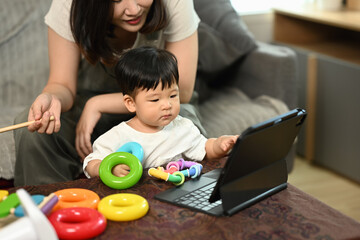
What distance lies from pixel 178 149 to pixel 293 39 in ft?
5.42

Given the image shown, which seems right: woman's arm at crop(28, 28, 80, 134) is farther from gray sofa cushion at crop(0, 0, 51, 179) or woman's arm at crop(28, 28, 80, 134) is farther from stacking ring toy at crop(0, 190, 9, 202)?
gray sofa cushion at crop(0, 0, 51, 179)

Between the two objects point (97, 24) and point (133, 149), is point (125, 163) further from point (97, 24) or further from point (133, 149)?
point (97, 24)

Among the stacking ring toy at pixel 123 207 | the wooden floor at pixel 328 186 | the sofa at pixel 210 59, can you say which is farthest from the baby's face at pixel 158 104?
the wooden floor at pixel 328 186

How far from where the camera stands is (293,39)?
9.27 feet

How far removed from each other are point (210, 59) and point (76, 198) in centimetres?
115

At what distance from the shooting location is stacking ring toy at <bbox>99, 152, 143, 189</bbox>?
3.91ft

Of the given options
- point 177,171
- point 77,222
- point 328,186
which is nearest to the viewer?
point 77,222

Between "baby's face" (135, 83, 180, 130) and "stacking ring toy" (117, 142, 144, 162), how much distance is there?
67 mm

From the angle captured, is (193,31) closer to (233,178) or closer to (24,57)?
(233,178)

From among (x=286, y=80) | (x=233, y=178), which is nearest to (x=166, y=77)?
(x=233, y=178)

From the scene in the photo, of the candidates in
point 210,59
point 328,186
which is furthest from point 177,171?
point 328,186

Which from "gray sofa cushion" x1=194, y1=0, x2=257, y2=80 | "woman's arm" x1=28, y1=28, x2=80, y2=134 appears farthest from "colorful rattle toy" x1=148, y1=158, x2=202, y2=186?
"gray sofa cushion" x1=194, y1=0, x2=257, y2=80

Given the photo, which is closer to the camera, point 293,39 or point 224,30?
point 224,30

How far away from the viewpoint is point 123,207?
41.9 inches
